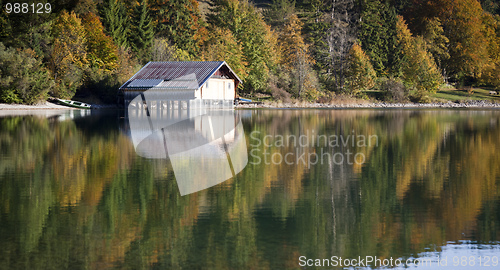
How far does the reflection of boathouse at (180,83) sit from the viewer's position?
5106 cm

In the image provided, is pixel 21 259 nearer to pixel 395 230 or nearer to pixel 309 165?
pixel 395 230

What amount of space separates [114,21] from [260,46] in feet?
56.6

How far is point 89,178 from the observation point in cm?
1348

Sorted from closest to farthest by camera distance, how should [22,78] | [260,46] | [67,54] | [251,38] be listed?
[22,78]
[67,54]
[251,38]
[260,46]

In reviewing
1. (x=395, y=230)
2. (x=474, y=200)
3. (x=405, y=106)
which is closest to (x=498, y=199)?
(x=474, y=200)

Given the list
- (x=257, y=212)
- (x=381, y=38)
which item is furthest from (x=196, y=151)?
(x=381, y=38)

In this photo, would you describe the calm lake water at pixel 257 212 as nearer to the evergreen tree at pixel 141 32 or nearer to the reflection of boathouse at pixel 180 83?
the reflection of boathouse at pixel 180 83

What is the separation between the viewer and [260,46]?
70.8 meters

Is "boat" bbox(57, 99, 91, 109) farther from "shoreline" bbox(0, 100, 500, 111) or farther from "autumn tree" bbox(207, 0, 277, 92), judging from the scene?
"autumn tree" bbox(207, 0, 277, 92)

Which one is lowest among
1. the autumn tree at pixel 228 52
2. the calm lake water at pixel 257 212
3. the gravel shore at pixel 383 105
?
the gravel shore at pixel 383 105

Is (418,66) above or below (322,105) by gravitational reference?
above

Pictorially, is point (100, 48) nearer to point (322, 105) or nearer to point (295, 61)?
point (295, 61)

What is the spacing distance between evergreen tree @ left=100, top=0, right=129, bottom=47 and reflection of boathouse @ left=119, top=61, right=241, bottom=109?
1328cm

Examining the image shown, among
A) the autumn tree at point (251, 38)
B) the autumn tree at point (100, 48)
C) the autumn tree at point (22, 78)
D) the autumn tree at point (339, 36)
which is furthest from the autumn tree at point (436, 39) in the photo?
the autumn tree at point (22, 78)
